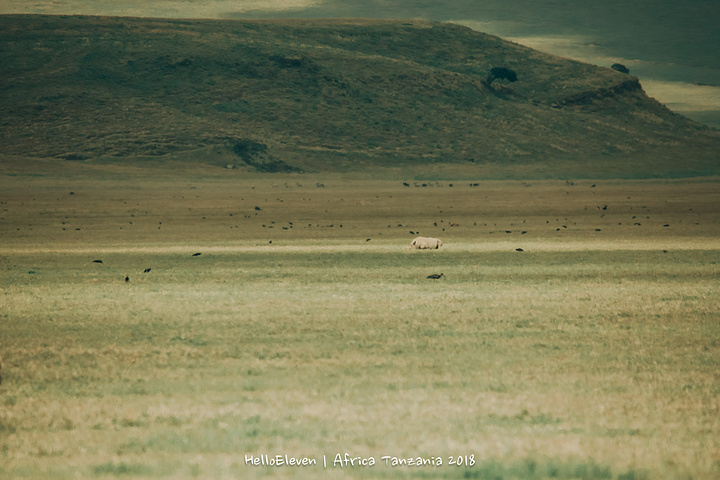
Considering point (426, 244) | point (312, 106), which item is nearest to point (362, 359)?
point (426, 244)

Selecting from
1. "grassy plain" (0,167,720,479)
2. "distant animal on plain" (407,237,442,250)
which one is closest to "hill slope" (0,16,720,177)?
"distant animal on plain" (407,237,442,250)

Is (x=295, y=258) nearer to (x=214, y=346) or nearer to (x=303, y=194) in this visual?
(x=214, y=346)

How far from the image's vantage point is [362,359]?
31.9 feet

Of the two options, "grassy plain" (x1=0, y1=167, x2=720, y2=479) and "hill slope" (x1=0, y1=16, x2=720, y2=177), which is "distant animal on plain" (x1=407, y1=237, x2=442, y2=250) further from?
"hill slope" (x1=0, y1=16, x2=720, y2=177)

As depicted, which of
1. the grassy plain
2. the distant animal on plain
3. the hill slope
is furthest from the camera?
the hill slope

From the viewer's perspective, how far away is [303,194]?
199 feet

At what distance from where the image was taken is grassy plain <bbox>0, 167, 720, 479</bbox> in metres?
6.30

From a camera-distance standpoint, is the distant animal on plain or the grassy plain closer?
the grassy plain

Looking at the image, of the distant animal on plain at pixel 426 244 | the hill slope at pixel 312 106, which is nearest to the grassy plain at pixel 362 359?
the distant animal on plain at pixel 426 244

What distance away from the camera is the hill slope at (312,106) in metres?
98.8

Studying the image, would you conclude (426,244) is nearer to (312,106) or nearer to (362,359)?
(362,359)

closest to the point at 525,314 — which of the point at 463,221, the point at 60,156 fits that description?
the point at 463,221

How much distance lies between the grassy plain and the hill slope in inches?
2831

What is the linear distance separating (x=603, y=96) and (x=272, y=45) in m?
50.4
